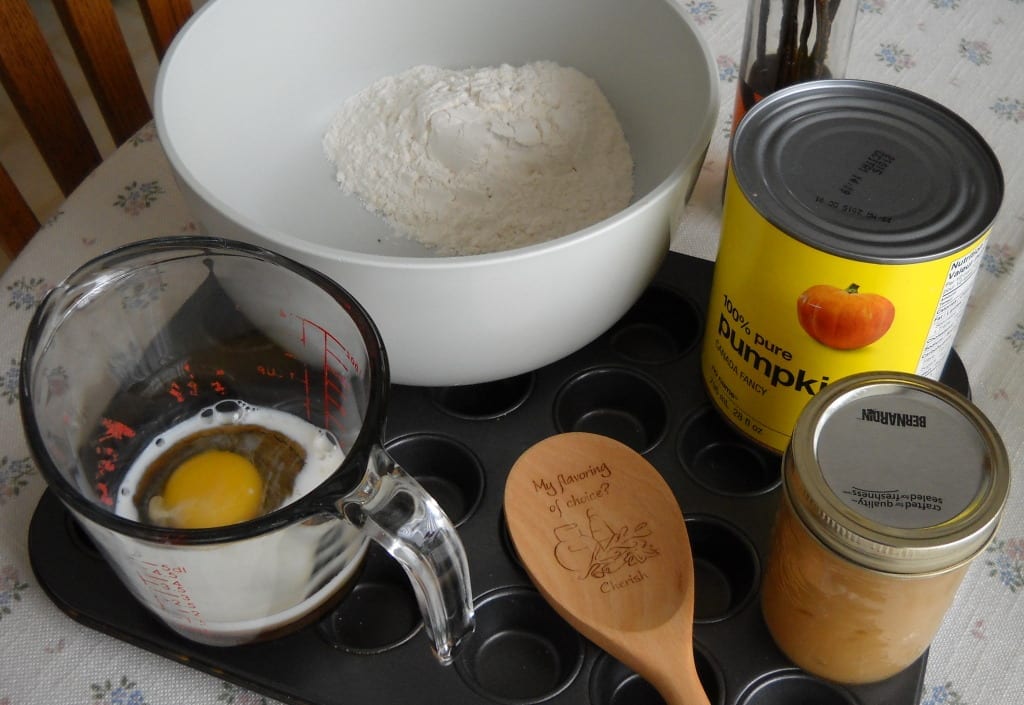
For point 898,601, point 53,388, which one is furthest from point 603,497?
point 53,388

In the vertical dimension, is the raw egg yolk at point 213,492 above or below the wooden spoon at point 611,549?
above

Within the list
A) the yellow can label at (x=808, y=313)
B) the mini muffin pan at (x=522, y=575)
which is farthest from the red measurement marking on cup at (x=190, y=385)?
the yellow can label at (x=808, y=313)

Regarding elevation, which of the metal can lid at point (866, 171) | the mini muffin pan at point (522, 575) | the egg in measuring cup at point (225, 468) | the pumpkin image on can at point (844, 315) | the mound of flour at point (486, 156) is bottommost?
the mini muffin pan at point (522, 575)

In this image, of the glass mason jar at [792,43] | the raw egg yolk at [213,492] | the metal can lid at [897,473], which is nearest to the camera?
the metal can lid at [897,473]

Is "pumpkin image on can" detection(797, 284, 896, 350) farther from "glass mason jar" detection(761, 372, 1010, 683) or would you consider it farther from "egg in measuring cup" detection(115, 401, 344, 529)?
"egg in measuring cup" detection(115, 401, 344, 529)

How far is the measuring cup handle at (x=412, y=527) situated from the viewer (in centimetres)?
47

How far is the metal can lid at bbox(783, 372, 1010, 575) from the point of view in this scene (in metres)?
0.45

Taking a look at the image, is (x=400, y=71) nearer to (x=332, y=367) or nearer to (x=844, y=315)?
(x=332, y=367)

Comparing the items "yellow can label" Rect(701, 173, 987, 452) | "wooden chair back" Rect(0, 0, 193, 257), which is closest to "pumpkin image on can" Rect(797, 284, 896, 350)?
"yellow can label" Rect(701, 173, 987, 452)

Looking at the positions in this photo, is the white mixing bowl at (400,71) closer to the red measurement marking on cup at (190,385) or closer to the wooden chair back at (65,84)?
the red measurement marking on cup at (190,385)

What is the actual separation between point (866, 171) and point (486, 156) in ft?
1.01

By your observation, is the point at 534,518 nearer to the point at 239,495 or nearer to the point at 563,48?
the point at 239,495

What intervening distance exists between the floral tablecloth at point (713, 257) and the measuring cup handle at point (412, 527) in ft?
0.30

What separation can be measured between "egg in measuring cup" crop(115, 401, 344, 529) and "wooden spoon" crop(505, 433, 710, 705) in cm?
13
